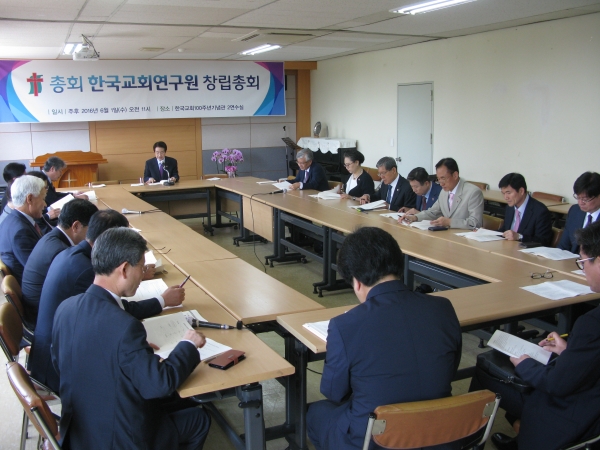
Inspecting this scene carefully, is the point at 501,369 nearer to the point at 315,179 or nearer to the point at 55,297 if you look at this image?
the point at 55,297

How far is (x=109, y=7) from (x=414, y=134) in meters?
4.79

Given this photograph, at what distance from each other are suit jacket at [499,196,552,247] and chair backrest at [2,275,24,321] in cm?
338

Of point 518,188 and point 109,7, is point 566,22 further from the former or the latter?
point 109,7

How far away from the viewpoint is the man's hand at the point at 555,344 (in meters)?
2.25

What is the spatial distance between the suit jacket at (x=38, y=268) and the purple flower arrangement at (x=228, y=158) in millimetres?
5532

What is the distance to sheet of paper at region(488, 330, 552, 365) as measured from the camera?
90.6 inches

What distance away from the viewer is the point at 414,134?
8141 mm

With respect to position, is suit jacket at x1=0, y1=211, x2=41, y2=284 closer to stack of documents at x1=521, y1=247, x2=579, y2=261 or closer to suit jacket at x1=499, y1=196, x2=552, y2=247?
stack of documents at x1=521, y1=247, x2=579, y2=261

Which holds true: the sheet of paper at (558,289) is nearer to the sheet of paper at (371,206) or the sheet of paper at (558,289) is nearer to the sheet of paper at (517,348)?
the sheet of paper at (517,348)

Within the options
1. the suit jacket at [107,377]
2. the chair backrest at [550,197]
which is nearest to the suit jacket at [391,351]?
the suit jacket at [107,377]

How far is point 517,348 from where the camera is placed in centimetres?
238

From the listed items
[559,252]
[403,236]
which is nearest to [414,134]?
[403,236]

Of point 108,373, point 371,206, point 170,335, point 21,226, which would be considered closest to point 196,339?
point 170,335

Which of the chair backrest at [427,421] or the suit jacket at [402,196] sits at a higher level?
the suit jacket at [402,196]
